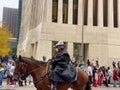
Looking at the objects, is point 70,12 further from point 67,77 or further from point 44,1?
point 67,77

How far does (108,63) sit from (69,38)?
663 cm

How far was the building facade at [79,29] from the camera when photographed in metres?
40.0

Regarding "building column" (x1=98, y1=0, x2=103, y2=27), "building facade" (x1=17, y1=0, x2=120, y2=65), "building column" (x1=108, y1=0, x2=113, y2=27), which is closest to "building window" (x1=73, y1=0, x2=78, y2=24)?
"building facade" (x1=17, y1=0, x2=120, y2=65)

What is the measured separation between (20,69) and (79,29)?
32571 mm

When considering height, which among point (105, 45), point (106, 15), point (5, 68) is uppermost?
point (106, 15)

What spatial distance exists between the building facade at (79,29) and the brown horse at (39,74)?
29623 mm

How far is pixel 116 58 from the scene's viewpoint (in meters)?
40.8

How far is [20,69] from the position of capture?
889 cm

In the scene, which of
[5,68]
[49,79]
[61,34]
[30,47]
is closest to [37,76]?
[49,79]

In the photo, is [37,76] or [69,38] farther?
[69,38]

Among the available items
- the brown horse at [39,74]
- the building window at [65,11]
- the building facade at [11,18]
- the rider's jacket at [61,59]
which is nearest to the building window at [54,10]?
the building window at [65,11]

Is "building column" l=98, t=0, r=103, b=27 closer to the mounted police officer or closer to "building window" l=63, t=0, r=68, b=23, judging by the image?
"building window" l=63, t=0, r=68, b=23

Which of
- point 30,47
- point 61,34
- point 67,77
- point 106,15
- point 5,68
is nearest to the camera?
point 67,77

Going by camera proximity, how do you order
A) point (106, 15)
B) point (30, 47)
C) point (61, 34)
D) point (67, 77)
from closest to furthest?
point (67, 77)
point (61, 34)
point (106, 15)
point (30, 47)
